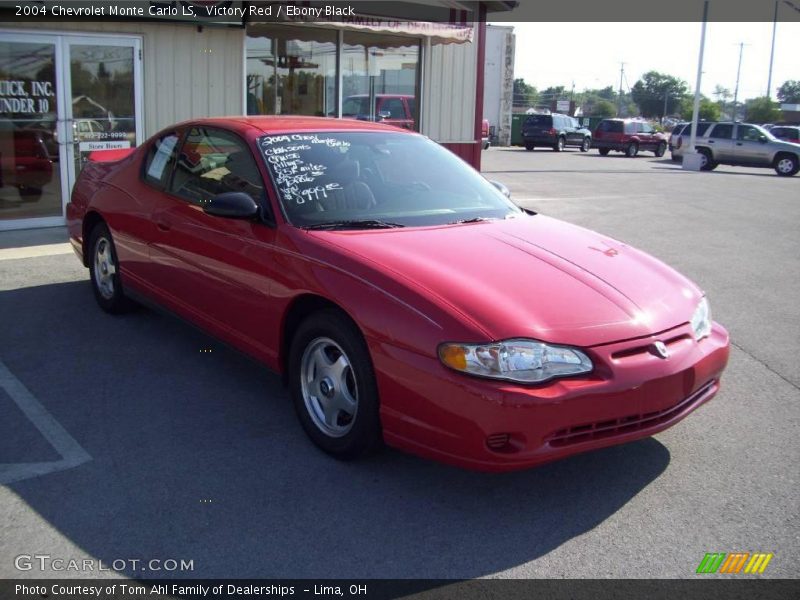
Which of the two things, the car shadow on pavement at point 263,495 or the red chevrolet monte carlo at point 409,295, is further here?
the red chevrolet monte carlo at point 409,295

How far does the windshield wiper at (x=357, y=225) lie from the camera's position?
4273 mm

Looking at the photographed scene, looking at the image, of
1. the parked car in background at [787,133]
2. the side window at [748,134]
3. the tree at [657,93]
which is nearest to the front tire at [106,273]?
the side window at [748,134]

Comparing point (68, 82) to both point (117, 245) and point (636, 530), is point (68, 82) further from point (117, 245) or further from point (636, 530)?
point (636, 530)

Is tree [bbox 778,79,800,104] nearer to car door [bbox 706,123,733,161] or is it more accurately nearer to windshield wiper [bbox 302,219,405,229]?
car door [bbox 706,123,733,161]

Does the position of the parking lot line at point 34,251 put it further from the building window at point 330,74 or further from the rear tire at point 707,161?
the rear tire at point 707,161

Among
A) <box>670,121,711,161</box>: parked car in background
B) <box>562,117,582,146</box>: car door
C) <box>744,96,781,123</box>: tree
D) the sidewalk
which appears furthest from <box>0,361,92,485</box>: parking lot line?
<box>744,96,781,123</box>: tree

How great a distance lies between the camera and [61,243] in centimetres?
910

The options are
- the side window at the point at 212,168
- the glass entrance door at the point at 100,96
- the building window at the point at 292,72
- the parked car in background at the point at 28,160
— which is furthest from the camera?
the building window at the point at 292,72

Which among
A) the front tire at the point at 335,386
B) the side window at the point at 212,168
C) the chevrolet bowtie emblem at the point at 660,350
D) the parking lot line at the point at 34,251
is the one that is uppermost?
the side window at the point at 212,168

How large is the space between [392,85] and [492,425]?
1036 cm

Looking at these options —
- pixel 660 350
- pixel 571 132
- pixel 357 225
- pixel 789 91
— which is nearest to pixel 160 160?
pixel 357 225

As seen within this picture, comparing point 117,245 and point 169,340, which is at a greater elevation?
point 117,245

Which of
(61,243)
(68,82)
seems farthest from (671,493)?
(68,82)

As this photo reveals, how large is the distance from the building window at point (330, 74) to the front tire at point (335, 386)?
7993 millimetres
